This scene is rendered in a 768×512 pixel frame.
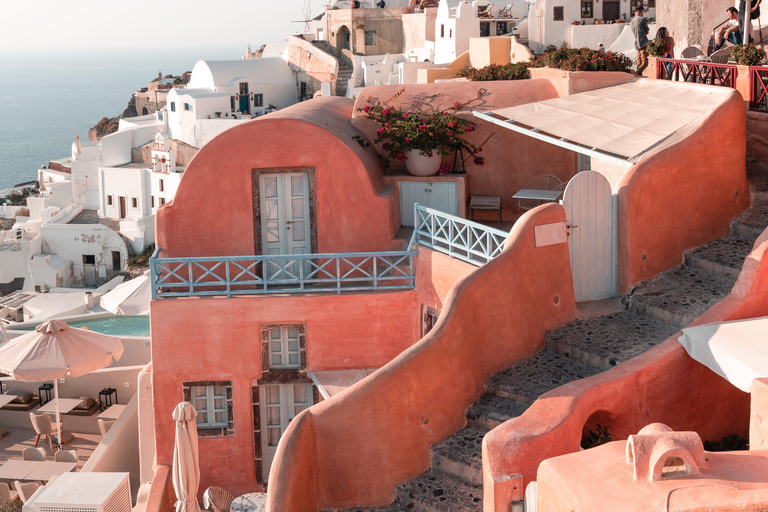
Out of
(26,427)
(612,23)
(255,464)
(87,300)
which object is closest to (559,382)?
(255,464)

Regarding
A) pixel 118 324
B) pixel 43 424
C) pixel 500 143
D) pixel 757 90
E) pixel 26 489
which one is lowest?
pixel 26 489

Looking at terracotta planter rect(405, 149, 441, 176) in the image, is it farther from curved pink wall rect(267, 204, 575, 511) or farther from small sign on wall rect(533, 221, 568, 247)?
curved pink wall rect(267, 204, 575, 511)

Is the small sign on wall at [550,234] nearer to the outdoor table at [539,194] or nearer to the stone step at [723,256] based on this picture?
the stone step at [723,256]

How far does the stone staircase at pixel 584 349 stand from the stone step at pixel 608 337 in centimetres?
1

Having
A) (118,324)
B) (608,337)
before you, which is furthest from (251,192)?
(118,324)

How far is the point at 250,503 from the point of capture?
14.4 meters

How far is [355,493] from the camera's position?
403 inches

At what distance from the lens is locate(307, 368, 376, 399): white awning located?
1395 centimetres

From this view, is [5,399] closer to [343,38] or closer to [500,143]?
[500,143]

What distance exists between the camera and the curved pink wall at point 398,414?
1003cm

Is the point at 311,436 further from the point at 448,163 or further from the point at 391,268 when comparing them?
the point at 448,163

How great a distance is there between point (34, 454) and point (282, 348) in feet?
19.2

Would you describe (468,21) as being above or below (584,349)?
above

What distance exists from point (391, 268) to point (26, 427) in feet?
32.6
